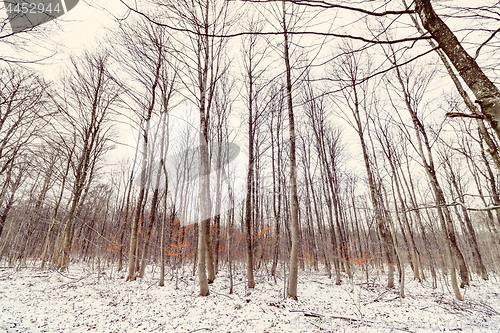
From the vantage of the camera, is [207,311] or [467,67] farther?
[207,311]

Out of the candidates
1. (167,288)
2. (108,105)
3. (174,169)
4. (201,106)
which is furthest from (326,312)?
(174,169)

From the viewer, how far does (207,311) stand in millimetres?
5023

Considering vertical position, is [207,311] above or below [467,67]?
below

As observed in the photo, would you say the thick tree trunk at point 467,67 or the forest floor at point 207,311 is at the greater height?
the thick tree trunk at point 467,67

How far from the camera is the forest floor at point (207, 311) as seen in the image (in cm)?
427

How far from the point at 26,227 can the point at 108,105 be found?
1198cm

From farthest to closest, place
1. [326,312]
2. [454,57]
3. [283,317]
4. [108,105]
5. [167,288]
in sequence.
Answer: [108,105]
[167,288]
[326,312]
[283,317]
[454,57]

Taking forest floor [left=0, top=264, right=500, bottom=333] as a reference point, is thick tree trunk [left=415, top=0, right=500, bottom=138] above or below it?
above

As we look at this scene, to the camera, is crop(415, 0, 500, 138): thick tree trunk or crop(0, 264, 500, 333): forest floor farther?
crop(0, 264, 500, 333): forest floor

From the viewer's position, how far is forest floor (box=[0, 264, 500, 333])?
4.27m

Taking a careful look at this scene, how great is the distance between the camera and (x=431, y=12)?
1.44 meters

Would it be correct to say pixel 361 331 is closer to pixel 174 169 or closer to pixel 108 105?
pixel 108 105

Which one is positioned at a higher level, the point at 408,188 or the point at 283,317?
Answer: the point at 408,188

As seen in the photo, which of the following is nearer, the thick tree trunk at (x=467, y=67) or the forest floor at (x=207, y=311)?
the thick tree trunk at (x=467, y=67)
